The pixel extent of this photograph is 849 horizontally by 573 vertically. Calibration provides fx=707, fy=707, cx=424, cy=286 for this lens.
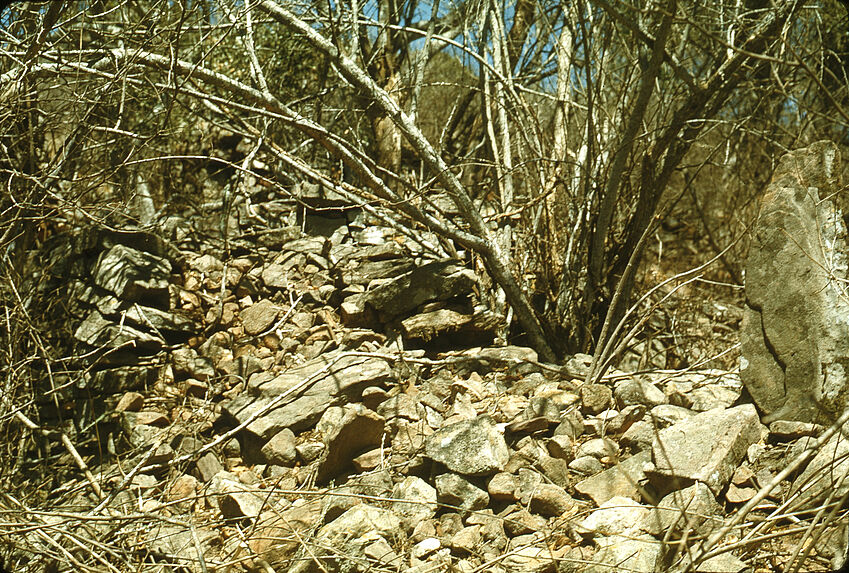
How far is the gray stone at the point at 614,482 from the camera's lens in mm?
2781

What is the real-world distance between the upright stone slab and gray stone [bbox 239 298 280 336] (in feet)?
9.02

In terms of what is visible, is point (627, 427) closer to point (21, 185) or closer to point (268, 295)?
point (268, 295)

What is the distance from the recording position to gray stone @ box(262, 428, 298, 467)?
335 cm

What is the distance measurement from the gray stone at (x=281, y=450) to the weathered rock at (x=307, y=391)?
0.20ft

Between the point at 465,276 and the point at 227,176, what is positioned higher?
the point at 227,176

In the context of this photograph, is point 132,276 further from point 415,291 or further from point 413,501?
point 413,501

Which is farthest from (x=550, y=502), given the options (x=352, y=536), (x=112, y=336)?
(x=112, y=336)

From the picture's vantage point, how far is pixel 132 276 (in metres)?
4.45

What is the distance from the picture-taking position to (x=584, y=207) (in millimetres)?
4270

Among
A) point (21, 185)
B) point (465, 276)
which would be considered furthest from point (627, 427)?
point (21, 185)

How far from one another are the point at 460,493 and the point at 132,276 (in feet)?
8.83

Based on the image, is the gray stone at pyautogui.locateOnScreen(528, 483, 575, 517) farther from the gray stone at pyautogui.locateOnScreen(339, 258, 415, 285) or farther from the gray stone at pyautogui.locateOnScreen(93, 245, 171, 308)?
the gray stone at pyautogui.locateOnScreen(93, 245, 171, 308)

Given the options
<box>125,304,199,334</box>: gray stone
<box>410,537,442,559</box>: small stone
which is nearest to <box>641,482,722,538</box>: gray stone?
<box>410,537,442,559</box>: small stone

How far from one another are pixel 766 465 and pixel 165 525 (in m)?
2.42
